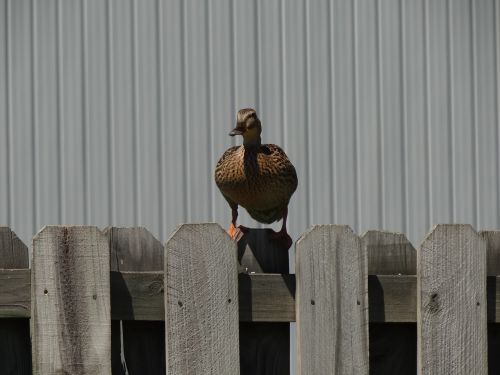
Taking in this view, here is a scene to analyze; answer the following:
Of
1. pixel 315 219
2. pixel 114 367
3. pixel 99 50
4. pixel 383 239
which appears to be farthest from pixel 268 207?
pixel 99 50

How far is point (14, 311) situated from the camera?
268cm

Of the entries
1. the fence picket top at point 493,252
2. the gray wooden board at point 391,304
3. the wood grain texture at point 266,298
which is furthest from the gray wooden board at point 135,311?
the fence picket top at point 493,252

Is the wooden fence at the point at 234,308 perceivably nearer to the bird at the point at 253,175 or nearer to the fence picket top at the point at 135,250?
the fence picket top at the point at 135,250

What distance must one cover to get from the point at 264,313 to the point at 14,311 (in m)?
0.68

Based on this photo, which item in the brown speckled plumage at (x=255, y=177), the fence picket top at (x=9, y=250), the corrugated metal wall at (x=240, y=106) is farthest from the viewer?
the corrugated metal wall at (x=240, y=106)

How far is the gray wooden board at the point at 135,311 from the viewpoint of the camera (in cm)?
265

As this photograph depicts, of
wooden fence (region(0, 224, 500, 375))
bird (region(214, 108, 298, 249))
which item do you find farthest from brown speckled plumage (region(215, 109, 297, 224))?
wooden fence (region(0, 224, 500, 375))

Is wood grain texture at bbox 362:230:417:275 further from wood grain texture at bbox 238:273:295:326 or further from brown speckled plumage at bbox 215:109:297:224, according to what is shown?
brown speckled plumage at bbox 215:109:297:224

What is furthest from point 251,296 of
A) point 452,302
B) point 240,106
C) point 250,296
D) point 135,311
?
point 240,106

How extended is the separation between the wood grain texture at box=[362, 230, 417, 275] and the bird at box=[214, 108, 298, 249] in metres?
0.64

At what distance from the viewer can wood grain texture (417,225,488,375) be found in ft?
8.78

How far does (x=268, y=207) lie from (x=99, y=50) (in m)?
2.28

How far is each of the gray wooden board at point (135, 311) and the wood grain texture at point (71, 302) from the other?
6cm

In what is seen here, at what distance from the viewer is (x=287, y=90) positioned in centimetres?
550
